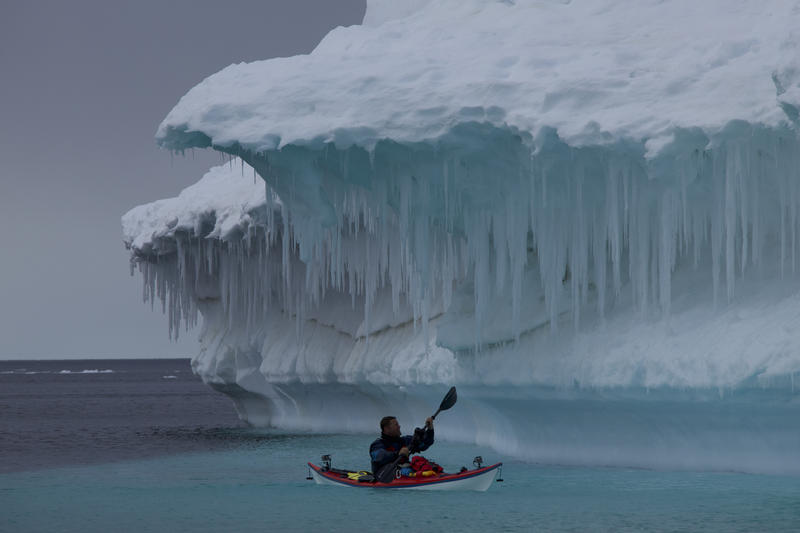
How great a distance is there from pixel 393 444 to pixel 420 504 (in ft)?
4.22

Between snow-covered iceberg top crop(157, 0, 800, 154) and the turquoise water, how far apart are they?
4979mm

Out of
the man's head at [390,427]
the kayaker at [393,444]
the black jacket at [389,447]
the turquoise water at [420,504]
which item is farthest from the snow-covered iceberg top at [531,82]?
the turquoise water at [420,504]

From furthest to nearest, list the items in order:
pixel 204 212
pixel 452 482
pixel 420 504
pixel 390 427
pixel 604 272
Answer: pixel 204 212 < pixel 604 272 < pixel 390 427 < pixel 452 482 < pixel 420 504

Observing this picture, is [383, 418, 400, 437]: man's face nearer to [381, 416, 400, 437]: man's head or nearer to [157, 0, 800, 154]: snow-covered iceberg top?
[381, 416, 400, 437]: man's head

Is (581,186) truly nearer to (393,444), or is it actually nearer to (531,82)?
(531,82)

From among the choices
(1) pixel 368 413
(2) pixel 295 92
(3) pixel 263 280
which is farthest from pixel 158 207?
(2) pixel 295 92

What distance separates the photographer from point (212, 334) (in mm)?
36250

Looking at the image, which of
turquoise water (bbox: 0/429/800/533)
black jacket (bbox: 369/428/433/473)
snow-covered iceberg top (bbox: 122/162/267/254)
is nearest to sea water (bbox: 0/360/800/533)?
turquoise water (bbox: 0/429/800/533)

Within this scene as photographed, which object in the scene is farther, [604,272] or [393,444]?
[604,272]

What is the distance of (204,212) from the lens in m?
29.2

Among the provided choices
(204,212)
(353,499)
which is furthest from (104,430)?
(353,499)

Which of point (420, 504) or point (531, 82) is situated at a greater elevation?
point (531, 82)

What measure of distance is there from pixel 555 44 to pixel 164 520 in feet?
31.6

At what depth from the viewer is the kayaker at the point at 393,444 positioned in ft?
57.2
